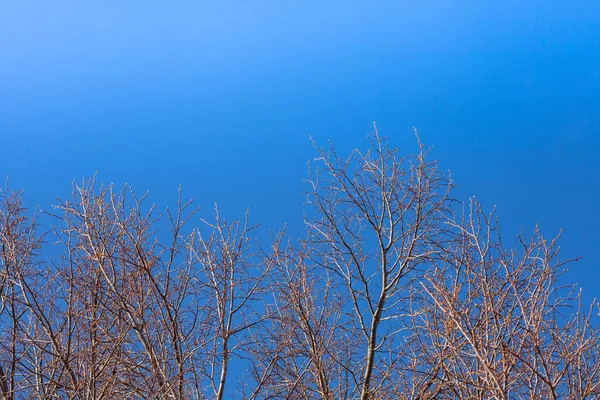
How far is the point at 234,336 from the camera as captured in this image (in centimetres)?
720

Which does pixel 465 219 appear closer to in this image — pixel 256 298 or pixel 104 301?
pixel 256 298

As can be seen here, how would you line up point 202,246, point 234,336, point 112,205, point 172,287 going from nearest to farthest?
point 112,205, point 172,287, point 234,336, point 202,246

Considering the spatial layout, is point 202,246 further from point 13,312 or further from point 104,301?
point 13,312

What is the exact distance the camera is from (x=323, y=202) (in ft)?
23.1

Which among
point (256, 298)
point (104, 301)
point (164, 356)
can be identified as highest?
point (256, 298)

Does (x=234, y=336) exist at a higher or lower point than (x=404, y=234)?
lower

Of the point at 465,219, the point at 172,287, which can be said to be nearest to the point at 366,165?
the point at 465,219

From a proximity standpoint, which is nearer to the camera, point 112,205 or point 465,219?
point 112,205

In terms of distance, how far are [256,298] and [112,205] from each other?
2068 mm

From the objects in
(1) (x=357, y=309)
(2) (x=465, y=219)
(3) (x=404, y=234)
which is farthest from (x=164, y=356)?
(2) (x=465, y=219)

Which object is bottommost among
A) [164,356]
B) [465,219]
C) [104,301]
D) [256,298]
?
[164,356]

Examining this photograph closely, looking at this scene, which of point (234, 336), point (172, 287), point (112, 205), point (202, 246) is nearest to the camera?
point (112, 205)

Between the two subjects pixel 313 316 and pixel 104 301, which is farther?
pixel 313 316

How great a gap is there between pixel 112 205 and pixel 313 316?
2576 mm
